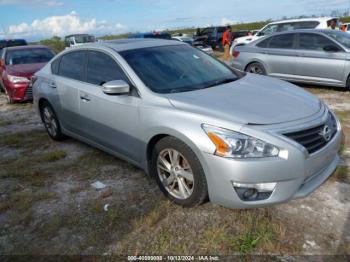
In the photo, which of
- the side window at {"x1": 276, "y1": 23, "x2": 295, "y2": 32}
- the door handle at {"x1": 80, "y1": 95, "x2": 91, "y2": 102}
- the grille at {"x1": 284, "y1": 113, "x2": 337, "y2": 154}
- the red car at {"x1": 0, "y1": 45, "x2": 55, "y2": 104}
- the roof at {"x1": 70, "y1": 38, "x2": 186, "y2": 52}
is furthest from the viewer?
the side window at {"x1": 276, "y1": 23, "x2": 295, "y2": 32}

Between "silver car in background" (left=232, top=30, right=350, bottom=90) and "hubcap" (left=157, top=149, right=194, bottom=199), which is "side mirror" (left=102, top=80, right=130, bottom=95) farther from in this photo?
"silver car in background" (left=232, top=30, right=350, bottom=90)

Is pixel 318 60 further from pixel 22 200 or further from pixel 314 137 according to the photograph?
pixel 22 200

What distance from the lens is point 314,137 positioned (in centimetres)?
278

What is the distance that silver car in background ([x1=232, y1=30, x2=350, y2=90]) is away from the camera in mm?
7184

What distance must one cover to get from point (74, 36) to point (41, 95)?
20.6 metres

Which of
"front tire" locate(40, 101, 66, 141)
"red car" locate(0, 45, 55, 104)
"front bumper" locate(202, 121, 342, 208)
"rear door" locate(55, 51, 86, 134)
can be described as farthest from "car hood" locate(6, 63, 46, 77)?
"front bumper" locate(202, 121, 342, 208)

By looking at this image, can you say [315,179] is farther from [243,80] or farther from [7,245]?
[7,245]

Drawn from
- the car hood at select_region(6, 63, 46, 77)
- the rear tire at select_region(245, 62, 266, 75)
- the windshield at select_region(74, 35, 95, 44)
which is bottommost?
Answer: the rear tire at select_region(245, 62, 266, 75)

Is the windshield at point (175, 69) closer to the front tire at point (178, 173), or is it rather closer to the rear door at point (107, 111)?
the rear door at point (107, 111)

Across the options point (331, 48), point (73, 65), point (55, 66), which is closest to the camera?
point (73, 65)

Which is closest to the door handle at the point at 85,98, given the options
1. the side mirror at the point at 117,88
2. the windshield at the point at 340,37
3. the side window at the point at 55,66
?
the side mirror at the point at 117,88

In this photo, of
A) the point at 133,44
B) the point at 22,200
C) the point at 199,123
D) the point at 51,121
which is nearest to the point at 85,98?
the point at 133,44

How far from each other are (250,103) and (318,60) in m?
5.33

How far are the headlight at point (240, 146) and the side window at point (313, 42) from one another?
5922mm
